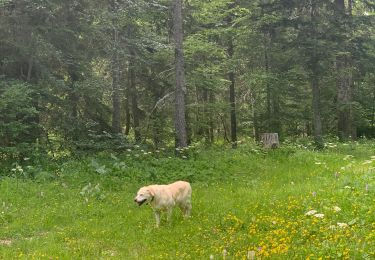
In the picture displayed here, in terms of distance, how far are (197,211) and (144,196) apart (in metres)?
1.85

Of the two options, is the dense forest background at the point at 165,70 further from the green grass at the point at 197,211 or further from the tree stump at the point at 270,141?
the tree stump at the point at 270,141

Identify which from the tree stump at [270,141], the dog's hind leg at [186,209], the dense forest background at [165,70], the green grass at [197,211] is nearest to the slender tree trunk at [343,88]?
the dense forest background at [165,70]

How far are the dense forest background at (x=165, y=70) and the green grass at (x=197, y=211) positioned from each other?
2.47 meters

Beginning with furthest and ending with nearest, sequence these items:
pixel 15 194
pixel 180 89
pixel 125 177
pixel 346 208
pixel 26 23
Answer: pixel 180 89 → pixel 26 23 → pixel 125 177 → pixel 15 194 → pixel 346 208

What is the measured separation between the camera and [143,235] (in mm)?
8656

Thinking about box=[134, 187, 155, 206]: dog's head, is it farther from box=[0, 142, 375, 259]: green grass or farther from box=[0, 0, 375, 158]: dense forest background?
box=[0, 0, 375, 158]: dense forest background

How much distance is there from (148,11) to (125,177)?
26.3 feet

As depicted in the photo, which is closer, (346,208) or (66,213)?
(346,208)

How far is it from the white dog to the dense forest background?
6.67m

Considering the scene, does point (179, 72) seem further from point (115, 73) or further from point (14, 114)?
point (14, 114)

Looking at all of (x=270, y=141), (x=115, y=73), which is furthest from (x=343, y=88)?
(x=115, y=73)

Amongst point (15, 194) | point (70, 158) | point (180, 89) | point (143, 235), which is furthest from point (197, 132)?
point (143, 235)

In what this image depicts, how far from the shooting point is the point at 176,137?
17906 millimetres

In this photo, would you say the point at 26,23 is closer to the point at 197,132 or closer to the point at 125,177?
the point at 125,177
